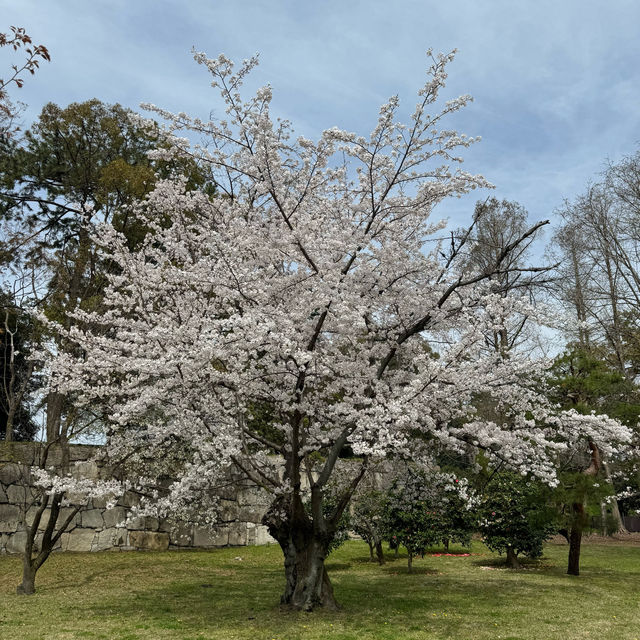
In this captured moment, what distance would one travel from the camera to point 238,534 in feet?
51.9

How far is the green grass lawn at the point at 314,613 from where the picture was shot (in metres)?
6.82

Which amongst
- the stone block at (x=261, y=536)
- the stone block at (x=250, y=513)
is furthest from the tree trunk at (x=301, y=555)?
the stone block at (x=261, y=536)

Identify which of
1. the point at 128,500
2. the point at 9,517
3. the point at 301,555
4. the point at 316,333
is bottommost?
the point at 9,517

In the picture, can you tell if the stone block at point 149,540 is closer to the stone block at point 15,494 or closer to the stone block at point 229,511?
the stone block at point 229,511

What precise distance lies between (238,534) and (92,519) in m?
4.08

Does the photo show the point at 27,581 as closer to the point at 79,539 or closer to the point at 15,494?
the point at 79,539

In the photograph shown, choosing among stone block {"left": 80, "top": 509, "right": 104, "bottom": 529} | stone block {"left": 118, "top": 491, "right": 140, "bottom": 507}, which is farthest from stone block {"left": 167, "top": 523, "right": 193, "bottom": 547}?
stone block {"left": 80, "top": 509, "right": 104, "bottom": 529}

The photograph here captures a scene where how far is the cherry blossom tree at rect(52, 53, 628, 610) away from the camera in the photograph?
22.1 feet

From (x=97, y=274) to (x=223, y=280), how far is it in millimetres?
7731

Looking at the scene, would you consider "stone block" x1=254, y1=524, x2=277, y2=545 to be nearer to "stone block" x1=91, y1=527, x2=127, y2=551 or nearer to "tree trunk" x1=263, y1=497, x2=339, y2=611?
"stone block" x1=91, y1=527, x2=127, y2=551

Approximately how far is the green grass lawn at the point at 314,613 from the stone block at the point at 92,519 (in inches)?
32.4

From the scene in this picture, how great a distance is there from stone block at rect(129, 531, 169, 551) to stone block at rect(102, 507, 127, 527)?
47 centimetres

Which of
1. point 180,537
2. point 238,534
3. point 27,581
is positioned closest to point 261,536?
point 238,534

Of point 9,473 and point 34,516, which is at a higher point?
point 9,473
